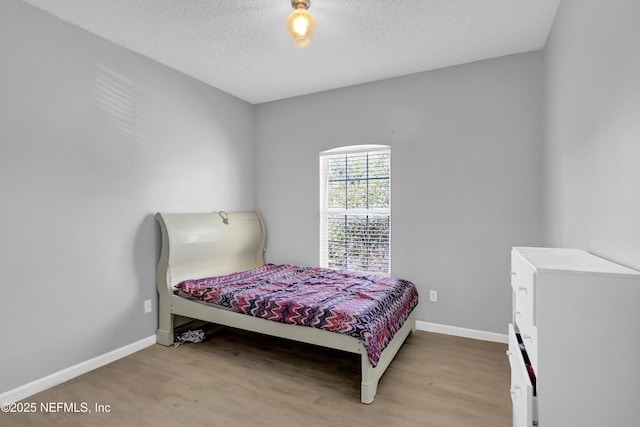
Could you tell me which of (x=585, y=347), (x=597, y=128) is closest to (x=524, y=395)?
(x=585, y=347)

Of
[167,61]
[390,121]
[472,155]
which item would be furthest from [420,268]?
[167,61]

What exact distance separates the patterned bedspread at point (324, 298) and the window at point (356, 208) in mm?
364

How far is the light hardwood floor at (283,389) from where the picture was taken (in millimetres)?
1942

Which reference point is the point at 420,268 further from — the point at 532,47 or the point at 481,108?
the point at 532,47

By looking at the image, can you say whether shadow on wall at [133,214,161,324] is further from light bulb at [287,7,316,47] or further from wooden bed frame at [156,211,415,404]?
light bulb at [287,7,316,47]

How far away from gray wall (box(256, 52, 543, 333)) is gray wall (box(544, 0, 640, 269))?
488 millimetres

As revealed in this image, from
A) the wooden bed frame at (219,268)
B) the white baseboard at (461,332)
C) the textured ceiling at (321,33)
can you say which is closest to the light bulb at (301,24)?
the textured ceiling at (321,33)

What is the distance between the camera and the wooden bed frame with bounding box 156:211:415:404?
7.57 feet

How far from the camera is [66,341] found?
7.94ft

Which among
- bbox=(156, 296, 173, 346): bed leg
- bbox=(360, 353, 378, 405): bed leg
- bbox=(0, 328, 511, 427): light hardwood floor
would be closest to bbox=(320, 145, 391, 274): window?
bbox=(0, 328, 511, 427): light hardwood floor

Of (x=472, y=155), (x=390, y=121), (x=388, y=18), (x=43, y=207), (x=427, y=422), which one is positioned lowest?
(x=427, y=422)

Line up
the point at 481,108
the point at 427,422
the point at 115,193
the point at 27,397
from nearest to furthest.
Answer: the point at 427,422, the point at 27,397, the point at 115,193, the point at 481,108

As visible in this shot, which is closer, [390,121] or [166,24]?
[166,24]

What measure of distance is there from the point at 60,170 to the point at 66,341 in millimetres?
1280
